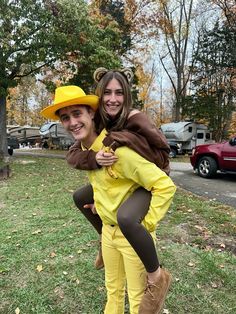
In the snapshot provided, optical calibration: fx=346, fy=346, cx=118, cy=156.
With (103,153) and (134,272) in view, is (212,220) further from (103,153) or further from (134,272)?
(103,153)

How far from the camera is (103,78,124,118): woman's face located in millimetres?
1967

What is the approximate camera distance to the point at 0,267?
12.8 feet

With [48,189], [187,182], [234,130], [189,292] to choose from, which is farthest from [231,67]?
[189,292]

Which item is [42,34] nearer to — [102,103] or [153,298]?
[102,103]

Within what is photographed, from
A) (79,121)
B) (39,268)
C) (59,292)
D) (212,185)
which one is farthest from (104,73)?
(212,185)

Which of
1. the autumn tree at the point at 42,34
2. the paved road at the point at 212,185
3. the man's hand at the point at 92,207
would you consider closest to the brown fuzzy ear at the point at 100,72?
the man's hand at the point at 92,207

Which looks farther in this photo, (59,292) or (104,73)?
(59,292)

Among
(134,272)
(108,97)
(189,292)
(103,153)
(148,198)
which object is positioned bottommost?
(189,292)

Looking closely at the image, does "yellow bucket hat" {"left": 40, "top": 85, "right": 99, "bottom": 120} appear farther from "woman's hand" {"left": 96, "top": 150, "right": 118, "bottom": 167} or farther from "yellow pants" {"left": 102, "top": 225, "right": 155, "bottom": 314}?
"yellow pants" {"left": 102, "top": 225, "right": 155, "bottom": 314}

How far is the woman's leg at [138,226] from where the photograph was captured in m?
1.81

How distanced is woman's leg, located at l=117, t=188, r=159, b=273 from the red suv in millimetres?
9061

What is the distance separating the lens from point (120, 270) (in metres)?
2.20

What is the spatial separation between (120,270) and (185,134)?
2085 centimetres

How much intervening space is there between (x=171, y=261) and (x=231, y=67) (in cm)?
2471
